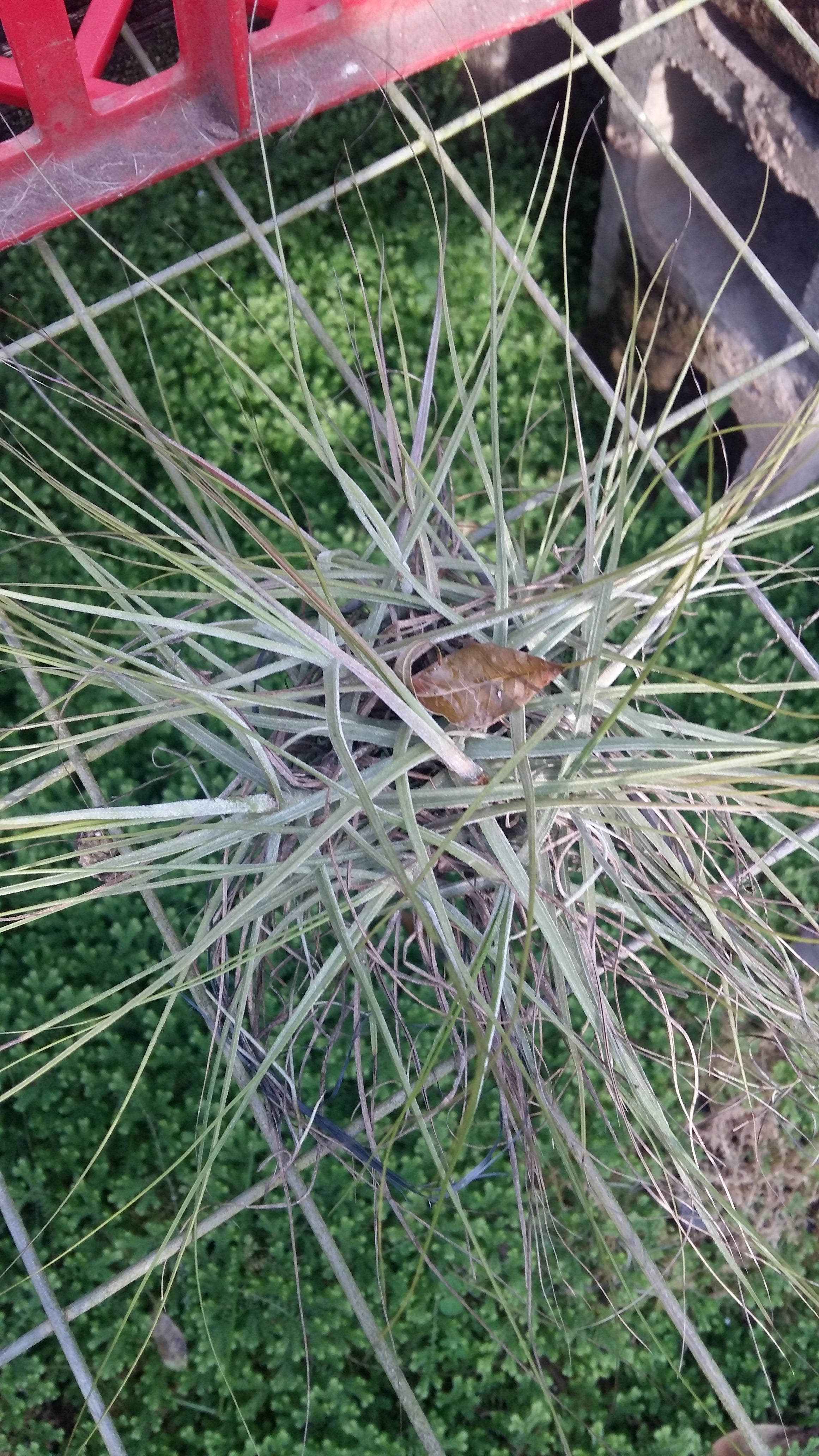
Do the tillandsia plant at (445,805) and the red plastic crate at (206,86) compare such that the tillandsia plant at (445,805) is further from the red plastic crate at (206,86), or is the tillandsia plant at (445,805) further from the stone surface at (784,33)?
the stone surface at (784,33)

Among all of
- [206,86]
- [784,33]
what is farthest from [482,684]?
A: [784,33]

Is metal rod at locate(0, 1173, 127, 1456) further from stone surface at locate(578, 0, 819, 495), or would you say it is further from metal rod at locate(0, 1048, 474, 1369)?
stone surface at locate(578, 0, 819, 495)

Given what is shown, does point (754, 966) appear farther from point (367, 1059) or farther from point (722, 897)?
point (367, 1059)

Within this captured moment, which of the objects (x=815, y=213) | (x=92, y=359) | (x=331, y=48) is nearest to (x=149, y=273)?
(x=92, y=359)

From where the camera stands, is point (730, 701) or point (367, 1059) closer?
point (367, 1059)

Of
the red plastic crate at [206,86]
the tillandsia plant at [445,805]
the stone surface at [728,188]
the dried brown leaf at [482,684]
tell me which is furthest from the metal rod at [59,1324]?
the stone surface at [728,188]

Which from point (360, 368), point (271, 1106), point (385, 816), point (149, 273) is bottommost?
point (271, 1106)

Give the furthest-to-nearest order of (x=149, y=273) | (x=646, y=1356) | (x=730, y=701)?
(x=149, y=273), (x=730, y=701), (x=646, y=1356)
